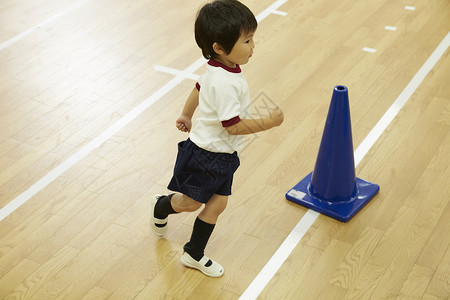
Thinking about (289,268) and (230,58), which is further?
(289,268)

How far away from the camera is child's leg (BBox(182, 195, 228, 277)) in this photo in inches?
110

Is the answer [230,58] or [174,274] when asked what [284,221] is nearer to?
[174,274]

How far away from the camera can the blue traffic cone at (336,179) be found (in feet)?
10.2

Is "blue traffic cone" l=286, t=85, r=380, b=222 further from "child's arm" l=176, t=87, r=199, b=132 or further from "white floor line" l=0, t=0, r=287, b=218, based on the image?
"white floor line" l=0, t=0, r=287, b=218

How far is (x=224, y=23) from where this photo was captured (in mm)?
2414

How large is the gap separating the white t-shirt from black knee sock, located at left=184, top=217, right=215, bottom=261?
0.38 metres

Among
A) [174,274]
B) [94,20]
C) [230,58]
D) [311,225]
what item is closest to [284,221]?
[311,225]

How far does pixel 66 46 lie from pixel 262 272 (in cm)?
292

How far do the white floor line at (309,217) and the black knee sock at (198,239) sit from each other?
277 mm

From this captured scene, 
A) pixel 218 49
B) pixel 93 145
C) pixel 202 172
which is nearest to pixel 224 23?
pixel 218 49

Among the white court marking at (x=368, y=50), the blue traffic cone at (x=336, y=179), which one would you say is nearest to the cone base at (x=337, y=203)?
the blue traffic cone at (x=336, y=179)

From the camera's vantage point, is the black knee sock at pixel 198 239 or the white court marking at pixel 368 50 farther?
the white court marking at pixel 368 50

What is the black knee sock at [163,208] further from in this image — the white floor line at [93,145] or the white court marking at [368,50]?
the white court marking at [368,50]

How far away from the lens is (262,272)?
2.90 metres
